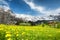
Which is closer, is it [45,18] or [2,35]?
[2,35]

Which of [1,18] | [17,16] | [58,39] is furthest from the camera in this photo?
[17,16]

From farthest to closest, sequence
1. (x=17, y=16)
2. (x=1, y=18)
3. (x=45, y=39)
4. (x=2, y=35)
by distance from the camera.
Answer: (x=17, y=16)
(x=1, y=18)
(x=45, y=39)
(x=2, y=35)

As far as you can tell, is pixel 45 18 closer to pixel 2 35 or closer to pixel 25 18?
pixel 25 18

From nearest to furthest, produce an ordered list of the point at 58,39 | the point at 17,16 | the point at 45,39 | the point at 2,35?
the point at 2,35
the point at 45,39
the point at 58,39
the point at 17,16

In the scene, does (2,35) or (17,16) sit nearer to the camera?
(2,35)

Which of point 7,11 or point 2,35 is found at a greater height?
point 7,11

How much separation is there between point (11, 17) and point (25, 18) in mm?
2067

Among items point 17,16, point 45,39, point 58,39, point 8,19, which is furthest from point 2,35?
point 17,16

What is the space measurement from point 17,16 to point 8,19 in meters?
1.78

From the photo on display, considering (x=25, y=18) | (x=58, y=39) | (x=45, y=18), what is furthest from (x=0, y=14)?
(x=58, y=39)

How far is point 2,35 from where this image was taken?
6547 millimetres

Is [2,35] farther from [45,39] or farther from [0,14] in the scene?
[0,14]

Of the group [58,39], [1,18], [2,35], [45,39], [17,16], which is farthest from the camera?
[17,16]

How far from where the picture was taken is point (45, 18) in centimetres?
2306
